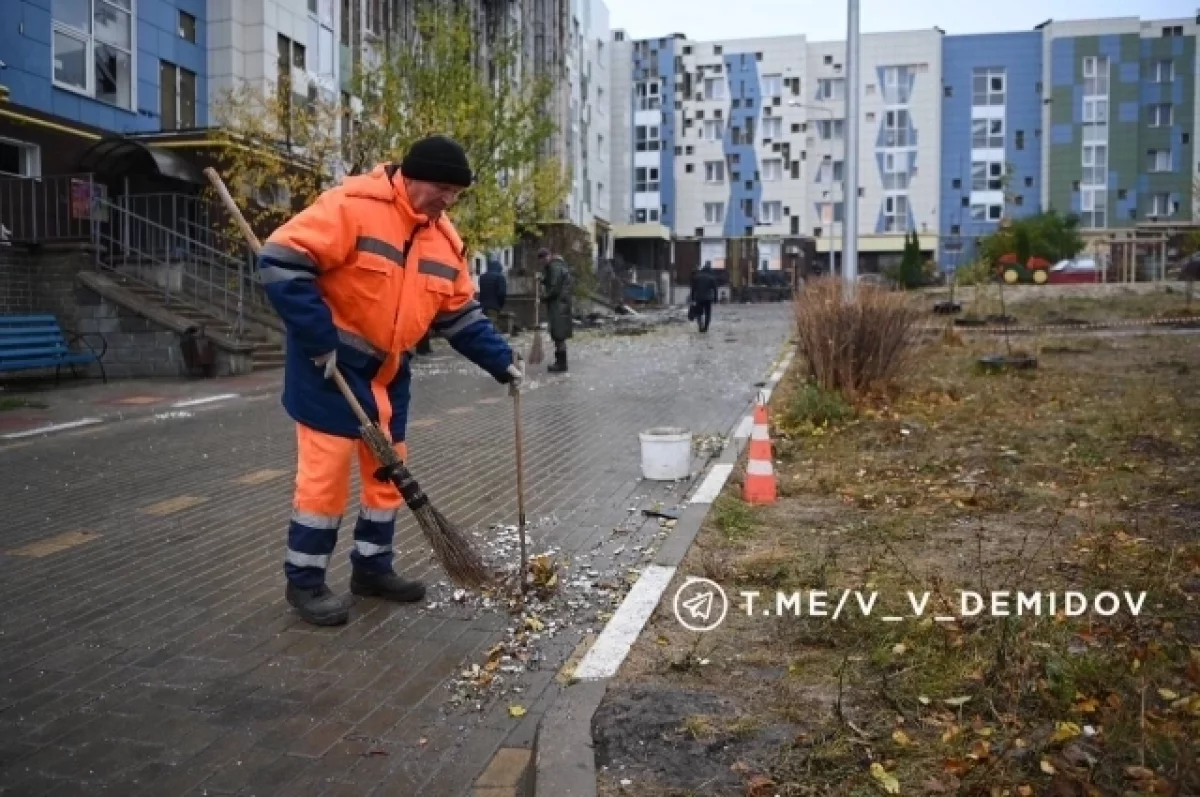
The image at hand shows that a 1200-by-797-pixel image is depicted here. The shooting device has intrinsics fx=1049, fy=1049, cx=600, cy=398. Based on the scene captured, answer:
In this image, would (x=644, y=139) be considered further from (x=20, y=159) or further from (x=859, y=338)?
(x=859, y=338)

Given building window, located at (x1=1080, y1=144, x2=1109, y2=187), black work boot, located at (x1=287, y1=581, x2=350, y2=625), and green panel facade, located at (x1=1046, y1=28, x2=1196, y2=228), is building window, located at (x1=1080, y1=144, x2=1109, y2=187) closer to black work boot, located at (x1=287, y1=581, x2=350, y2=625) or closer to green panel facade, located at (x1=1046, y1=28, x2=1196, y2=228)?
green panel facade, located at (x1=1046, y1=28, x2=1196, y2=228)

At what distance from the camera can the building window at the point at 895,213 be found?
6931 cm

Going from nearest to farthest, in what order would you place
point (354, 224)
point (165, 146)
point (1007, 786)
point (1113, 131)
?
point (1007, 786)
point (354, 224)
point (165, 146)
point (1113, 131)

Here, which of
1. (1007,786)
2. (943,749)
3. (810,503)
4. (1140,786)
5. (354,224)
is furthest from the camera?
(810,503)

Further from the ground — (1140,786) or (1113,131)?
(1113,131)

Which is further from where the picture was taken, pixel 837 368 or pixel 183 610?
pixel 837 368

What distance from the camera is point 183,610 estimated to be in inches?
198

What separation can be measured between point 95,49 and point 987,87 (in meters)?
61.6

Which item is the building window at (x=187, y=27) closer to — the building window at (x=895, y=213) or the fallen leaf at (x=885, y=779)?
the fallen leaf at (x=885, y=779)

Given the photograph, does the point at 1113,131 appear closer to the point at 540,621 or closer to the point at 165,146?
the point at 165,146

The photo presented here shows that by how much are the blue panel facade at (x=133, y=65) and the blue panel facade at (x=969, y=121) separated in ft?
177

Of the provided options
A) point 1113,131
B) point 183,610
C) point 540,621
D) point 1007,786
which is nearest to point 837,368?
point 540,621

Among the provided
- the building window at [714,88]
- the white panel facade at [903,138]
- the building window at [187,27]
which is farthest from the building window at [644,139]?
the building window at [187,27]

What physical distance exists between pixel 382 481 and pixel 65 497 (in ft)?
13.0
